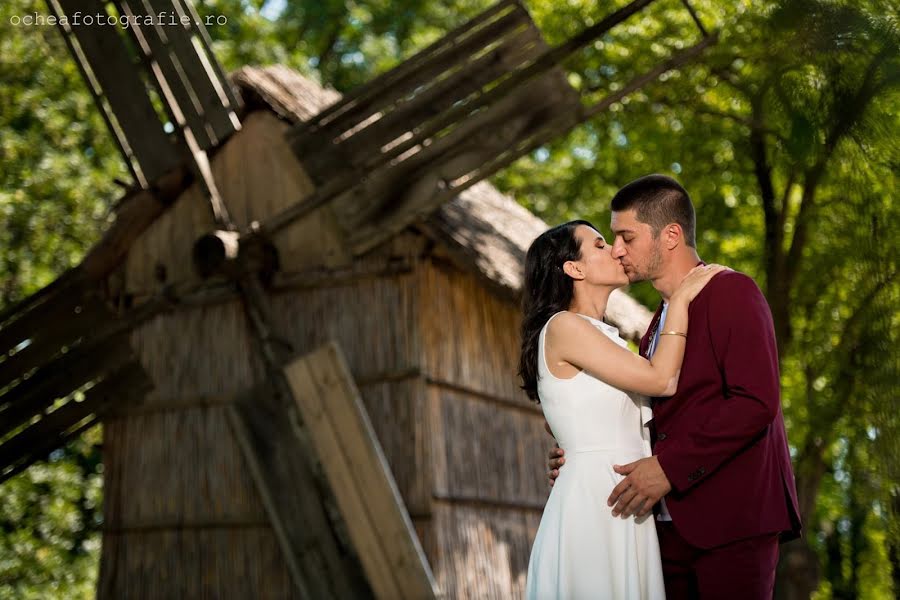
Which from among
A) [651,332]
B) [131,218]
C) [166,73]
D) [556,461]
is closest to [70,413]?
[131,218]

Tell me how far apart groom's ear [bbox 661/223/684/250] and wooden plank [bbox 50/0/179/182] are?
542 centimetres

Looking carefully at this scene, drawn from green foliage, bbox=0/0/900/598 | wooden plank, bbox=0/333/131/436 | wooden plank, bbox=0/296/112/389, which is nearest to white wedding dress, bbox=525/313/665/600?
green foliage, bbox=0/0/900/598

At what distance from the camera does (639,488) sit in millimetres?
3354

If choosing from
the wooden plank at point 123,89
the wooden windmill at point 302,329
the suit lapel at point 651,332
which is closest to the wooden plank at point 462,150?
the wooden windmill at point 302,329

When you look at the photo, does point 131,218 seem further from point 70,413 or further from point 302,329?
point 302,329

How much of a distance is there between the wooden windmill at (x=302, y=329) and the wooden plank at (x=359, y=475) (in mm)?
15

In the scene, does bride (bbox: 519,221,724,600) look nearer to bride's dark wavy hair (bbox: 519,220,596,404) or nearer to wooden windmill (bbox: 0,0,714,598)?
bride's dark wavy hair (bbox: 519,220,596,404)

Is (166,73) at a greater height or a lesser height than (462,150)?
greater

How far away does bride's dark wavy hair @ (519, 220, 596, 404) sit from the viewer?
12.3ft

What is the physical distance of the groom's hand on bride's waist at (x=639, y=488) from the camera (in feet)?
10.9

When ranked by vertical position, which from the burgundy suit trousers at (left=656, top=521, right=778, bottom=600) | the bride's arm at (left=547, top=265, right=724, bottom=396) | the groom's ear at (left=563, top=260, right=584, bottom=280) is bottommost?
the burgundy suit trousers at (left=656, top=521, right=778, bottom=600)

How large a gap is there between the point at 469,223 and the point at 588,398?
15.6 feet

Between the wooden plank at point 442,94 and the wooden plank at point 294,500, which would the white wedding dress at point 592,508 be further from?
the wooden plank at point 442,94

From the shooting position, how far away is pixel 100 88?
8516mm
